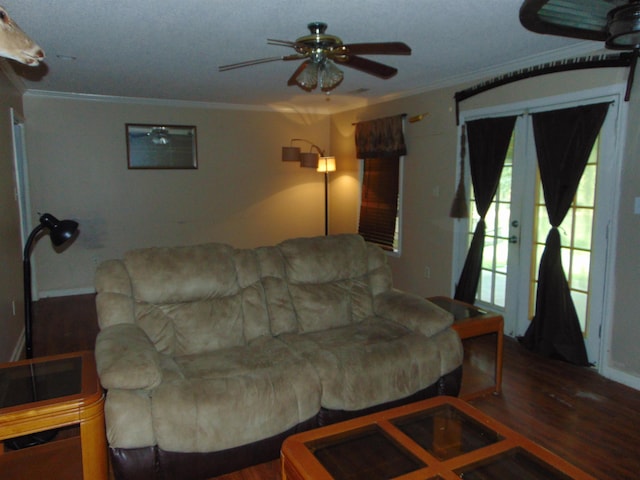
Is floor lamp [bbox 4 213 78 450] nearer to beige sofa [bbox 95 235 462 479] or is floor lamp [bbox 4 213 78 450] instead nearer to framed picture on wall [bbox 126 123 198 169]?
beige sofa [bbox 95 235 462 479]

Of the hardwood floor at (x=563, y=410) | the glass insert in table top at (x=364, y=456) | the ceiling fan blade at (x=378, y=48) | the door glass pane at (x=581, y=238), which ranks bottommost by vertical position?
the hardwood floor at (x=563, y=410)

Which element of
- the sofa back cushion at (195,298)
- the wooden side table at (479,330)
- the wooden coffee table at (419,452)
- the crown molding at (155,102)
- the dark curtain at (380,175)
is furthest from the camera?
the dark curtain at (380,175)

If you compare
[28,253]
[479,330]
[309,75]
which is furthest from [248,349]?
[309,75]

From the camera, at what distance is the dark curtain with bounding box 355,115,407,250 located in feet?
17.6

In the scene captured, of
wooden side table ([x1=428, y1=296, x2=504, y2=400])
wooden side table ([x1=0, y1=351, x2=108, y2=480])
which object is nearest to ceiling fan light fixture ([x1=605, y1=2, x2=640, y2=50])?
wooden side table ([x1=428, y1=296, x2=504, y2=400])

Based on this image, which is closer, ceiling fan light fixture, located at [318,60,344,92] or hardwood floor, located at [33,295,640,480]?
hardwood floor, located at [33,295,640,480]

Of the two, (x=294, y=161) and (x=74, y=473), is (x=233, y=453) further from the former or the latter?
(x=294, y=161)

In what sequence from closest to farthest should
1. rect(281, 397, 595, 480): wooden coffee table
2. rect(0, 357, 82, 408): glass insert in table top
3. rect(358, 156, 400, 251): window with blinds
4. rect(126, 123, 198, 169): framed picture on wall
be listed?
rect(281, 397, 595, 480): wooden coffee table
rect(0, 357, 82, 408): glass insert in table top
rect(358, 156, 400, 251): window with blinds
rect(126, 123, 198, 169): framed picture on wall

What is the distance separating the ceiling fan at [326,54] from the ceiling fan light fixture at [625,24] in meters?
1.23

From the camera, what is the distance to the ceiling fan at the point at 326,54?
2475 mm

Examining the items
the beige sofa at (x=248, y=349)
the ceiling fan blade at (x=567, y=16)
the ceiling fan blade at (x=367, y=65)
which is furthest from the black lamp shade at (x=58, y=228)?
the ceiling fan blade at (x=567, y=16)

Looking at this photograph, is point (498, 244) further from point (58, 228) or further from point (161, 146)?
point (161, 146)

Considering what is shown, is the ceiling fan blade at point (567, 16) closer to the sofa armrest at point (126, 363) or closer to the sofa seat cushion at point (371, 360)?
the sofa seat cushion at point (371, 360)

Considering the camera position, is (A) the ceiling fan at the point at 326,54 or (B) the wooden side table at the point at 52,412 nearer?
(B) the wooden side table at the point at 52,412
